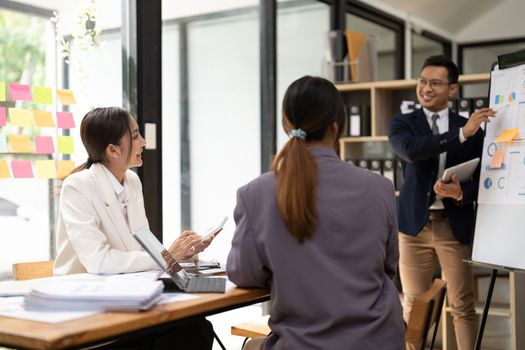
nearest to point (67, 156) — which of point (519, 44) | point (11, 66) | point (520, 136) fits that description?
point (11, 66)

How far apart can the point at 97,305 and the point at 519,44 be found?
24.6 feet

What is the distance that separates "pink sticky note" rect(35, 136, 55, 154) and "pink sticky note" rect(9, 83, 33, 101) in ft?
0.61

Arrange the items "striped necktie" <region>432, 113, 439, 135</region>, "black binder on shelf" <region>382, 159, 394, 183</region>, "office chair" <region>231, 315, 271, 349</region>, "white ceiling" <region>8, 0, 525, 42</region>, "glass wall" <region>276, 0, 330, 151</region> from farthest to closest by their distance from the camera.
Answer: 1. "white ceiling" <region>8, 0, 525, 42</region>
2. "glass wall" <region>276, 0, 330, 151</region>
3. "black binder on shelf" <region>382, 159, 394, 183</region>
4. "striped necktie" <region>432, 113, 439, 135</region>
5. "office chair" <region>231, 315, 271, 349</region>

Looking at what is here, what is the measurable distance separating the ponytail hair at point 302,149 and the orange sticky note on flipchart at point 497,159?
1.30 metres

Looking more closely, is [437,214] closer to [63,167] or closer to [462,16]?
[63,167]

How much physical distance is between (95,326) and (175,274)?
520 mm

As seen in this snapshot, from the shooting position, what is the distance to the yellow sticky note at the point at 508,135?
9.30 feet

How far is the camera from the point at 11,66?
118 inches

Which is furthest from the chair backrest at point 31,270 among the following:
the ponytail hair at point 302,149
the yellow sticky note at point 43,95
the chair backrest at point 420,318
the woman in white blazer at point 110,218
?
the chair backrest at point 420,318

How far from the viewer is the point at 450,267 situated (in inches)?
126

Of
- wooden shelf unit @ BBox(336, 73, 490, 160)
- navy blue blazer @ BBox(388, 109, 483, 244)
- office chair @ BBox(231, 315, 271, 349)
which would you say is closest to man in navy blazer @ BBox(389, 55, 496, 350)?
navy blue blazer @ BBox(388, 109, 483, 244)

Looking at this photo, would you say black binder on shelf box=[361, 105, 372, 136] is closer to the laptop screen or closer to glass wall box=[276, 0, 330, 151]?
glass wall box=[276, 0, 330, 151]

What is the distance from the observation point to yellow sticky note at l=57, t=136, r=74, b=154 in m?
3.24

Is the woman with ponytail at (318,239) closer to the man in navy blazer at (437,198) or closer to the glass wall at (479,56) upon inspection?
the man in navy blazer at (437,198)
